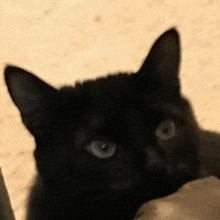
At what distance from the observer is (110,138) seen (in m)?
0.91

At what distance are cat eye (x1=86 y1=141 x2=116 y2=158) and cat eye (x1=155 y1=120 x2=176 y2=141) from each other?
0.14 meters

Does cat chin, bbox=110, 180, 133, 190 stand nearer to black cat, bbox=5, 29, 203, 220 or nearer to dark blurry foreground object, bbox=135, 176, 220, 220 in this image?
black cat, bbox=5, 29, 203, 220

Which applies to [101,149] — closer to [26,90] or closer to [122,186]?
[122,186]

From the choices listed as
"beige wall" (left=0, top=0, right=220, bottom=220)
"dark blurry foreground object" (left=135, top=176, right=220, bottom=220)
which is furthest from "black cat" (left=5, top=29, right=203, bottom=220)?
"beige wall" (left=0, top=0, right=220, bottom=220)

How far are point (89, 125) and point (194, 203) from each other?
35 centimetres

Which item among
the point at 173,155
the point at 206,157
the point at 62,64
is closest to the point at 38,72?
the point at 62,64

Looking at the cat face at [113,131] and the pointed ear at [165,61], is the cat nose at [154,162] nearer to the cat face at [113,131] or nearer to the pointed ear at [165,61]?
the cat face at [113,131]

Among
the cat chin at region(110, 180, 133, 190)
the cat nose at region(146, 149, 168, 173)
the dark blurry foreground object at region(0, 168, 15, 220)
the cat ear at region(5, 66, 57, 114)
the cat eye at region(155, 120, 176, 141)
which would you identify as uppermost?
the cat ear at region(5, 66, 57, 114)

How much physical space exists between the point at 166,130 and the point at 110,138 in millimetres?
181

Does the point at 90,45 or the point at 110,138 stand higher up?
the point at 90,45

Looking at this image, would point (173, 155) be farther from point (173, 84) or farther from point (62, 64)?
point (62, 64)

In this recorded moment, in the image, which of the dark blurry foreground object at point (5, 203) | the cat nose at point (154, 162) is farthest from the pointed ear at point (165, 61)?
the dark blurry foreground object at point (5, 203)

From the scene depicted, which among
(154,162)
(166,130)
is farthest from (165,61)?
(154,162)

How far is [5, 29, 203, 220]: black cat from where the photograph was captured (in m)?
0.91
